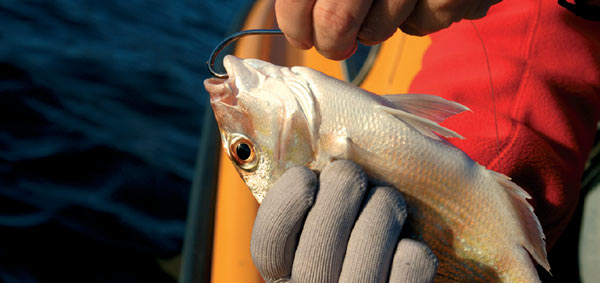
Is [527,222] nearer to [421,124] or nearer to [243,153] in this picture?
[421,124]

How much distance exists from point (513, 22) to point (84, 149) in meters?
3.48

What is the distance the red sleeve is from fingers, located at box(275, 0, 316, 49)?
1.02 metres

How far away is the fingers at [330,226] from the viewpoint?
132 centimetres

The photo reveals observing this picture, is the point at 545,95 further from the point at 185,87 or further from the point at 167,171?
the point at 185,87

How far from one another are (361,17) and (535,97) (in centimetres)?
122

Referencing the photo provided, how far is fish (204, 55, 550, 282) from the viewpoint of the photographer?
141cm

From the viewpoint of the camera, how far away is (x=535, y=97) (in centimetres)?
201

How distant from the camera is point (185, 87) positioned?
5.81 metres

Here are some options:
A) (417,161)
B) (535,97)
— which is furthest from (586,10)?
(417,161)

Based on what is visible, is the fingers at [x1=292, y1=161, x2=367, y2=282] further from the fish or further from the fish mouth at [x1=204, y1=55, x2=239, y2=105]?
the fish mouth at [x1=204, y1=55, x2=239, y2=105]

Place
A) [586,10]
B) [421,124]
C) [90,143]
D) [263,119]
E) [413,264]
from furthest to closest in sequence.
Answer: [90,143]
[586,10]
[263,119]
[421,124]
[413,264]

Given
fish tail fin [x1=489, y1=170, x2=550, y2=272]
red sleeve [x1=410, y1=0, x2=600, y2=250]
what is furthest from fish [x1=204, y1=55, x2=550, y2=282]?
red sleeve [x1=410, y1=0, x2=600, y2=250]

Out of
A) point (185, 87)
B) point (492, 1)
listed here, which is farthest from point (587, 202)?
point (185, 87)

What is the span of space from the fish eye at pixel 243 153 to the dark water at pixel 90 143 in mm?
1897
